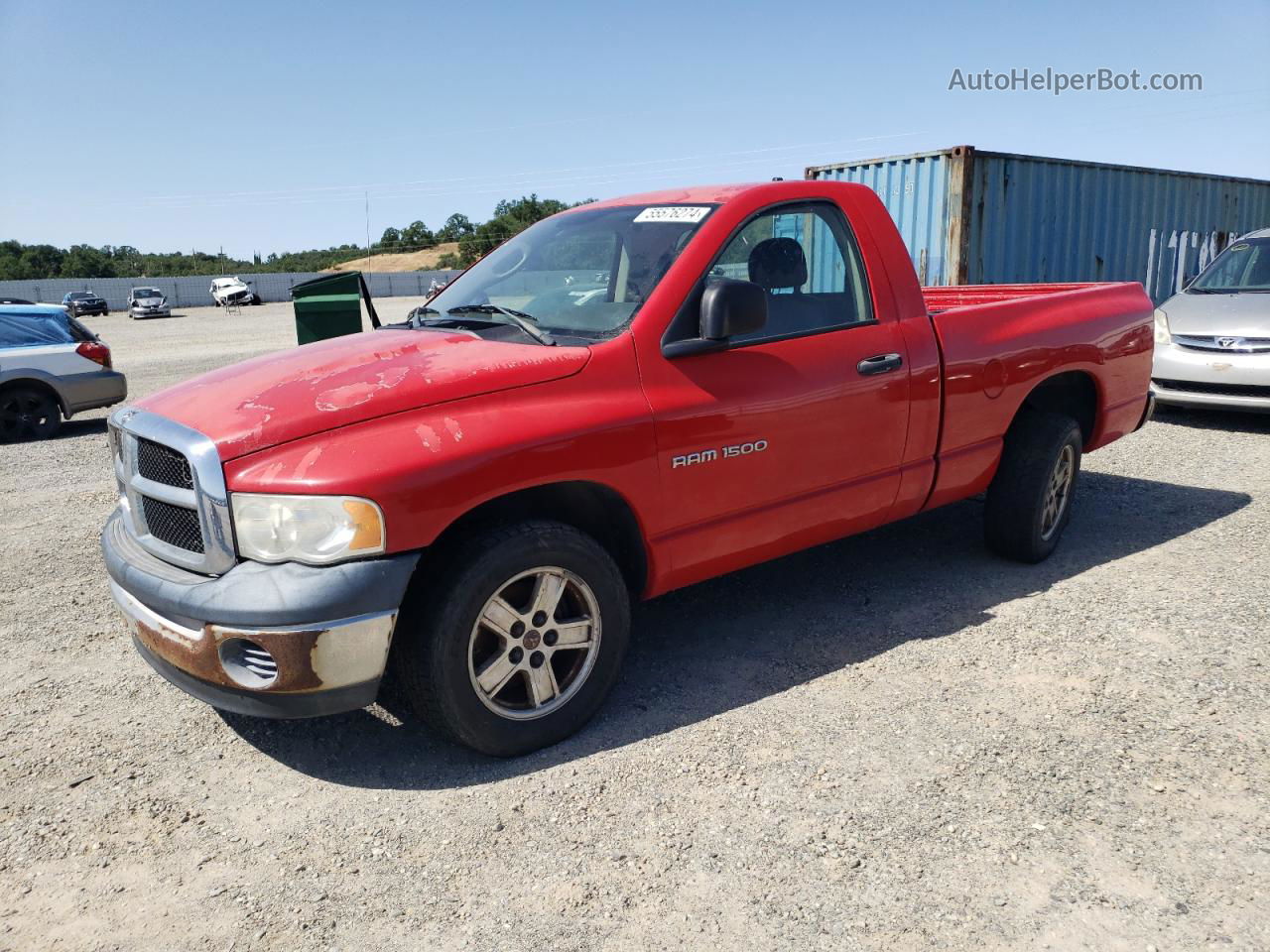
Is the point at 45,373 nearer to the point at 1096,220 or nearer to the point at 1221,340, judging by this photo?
the point at 1221,340

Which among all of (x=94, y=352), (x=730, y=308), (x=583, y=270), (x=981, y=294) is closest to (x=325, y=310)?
(x=94, y=352)

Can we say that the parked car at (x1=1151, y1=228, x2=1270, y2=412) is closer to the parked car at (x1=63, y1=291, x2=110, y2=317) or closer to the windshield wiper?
the windshield wiper

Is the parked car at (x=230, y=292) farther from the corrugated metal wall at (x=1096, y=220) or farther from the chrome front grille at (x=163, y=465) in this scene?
the chrome front grille at (x=163, y=465)

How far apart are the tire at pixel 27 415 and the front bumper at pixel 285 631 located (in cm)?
898

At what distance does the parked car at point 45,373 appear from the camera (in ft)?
34.0

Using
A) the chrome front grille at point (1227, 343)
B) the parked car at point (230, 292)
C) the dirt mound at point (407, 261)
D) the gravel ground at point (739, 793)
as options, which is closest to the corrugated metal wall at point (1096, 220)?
the chrome front grille at point (1227, 343)

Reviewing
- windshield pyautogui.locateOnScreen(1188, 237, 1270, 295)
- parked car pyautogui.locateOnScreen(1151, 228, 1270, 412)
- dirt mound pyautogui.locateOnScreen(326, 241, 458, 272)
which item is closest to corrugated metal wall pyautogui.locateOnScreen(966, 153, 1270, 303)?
windshield pyautogui.locateOnScreen(1188, 237, 1270, 295)

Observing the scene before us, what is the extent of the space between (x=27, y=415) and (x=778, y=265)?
9600 millimetres

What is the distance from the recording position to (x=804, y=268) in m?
4.14

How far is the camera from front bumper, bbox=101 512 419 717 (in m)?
2.78

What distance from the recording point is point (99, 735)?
3521 millimetres

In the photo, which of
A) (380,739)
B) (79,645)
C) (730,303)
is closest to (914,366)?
(730,303)

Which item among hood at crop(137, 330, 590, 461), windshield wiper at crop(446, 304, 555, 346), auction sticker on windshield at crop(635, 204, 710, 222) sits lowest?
hood at crop(137, 330, 590, 461)

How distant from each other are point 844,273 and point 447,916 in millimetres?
2967
